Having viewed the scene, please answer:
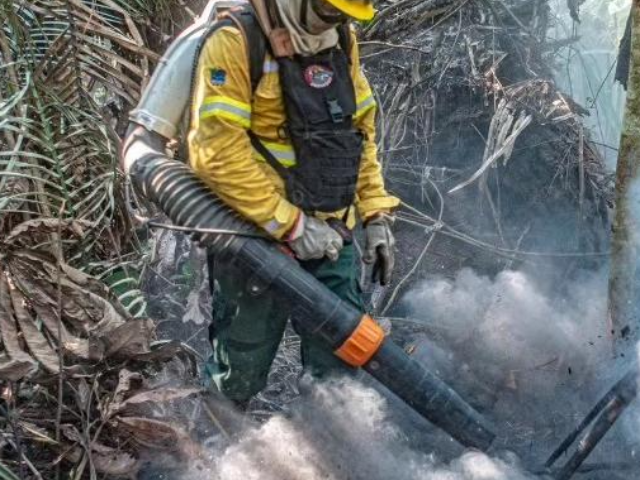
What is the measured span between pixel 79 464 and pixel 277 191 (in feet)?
4.31

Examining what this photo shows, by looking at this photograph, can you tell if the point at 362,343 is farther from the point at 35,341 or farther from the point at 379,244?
the point at 35,341

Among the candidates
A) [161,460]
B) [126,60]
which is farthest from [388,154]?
[161,460]

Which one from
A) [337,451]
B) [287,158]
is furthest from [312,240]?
[337,451]

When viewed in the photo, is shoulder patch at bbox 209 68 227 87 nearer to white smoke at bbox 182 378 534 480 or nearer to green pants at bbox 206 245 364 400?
green pants at bbox 206 245 364 400

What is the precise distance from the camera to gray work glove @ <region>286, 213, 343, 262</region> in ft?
9.02

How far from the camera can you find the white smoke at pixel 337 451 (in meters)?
2.96

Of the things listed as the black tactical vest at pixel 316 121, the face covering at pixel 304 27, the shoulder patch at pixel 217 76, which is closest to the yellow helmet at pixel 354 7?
the face covering at pixel 304 27

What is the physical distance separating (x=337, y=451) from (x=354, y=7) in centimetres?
189

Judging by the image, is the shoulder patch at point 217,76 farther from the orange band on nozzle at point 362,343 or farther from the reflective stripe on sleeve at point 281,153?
the orange band on nozzle at point 362,343

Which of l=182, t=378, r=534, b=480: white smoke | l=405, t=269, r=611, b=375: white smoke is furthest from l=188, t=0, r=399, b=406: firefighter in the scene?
l=405, t=269, r=611, b=375: white smoke

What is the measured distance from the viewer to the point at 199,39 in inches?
104

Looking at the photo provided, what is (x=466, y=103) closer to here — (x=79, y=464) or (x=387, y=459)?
(x=387, y=459)

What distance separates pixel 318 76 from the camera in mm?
2668

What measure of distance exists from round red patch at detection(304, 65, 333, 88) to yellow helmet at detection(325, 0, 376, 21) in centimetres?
27
